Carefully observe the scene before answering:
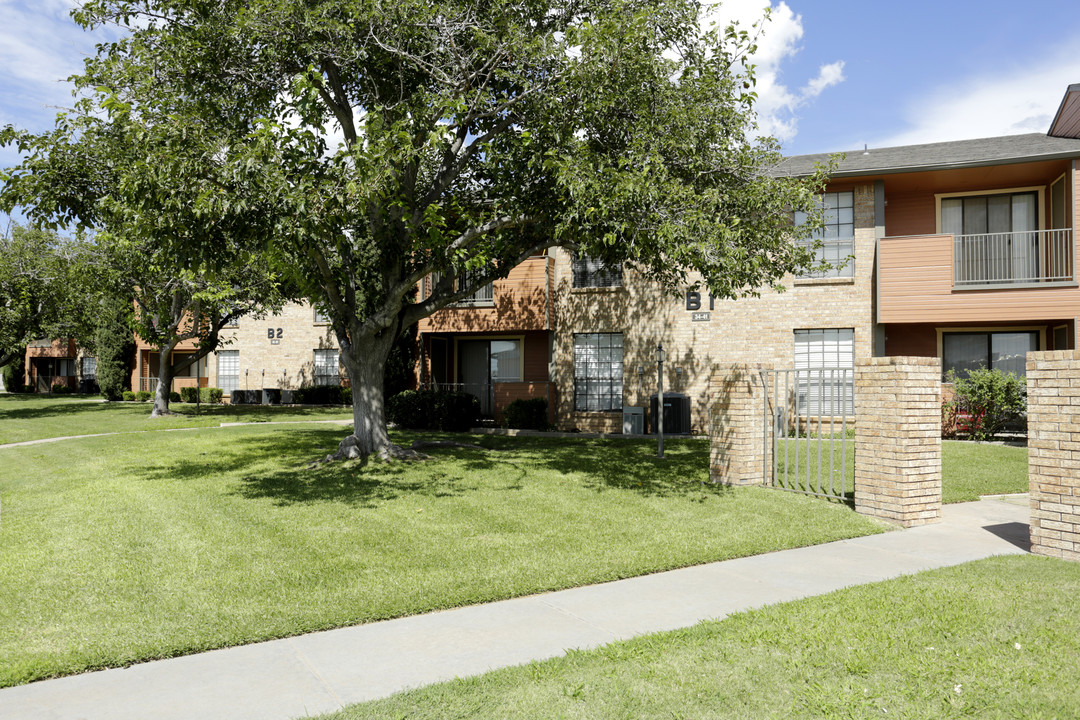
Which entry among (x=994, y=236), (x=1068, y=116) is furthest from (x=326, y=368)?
(x=1068, y=116)

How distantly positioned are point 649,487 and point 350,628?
6405 mm

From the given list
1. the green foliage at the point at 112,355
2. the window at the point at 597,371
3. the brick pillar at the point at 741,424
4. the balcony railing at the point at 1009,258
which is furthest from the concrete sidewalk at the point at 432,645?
the green foliage at the point at 112,355

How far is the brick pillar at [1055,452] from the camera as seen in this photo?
640cm

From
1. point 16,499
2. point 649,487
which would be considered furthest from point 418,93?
point 16,499

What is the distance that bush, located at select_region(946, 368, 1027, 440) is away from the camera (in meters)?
15.9

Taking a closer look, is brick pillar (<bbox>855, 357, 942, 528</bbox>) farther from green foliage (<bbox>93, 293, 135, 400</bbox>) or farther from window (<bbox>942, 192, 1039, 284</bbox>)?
green foliage (<bbox>93, 293, 135, 400</bbox>)

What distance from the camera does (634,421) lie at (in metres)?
19.7

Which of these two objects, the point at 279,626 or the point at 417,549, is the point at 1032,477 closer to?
the point at 417,549

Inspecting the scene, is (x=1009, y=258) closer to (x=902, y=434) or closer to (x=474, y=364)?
(x=902, y=434)

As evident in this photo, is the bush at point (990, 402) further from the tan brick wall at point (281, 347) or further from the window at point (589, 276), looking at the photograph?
the tan brick wall at point (281, 347)

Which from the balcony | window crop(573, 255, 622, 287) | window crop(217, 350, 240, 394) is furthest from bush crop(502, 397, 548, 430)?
window crop(217, 350, 240, 394)

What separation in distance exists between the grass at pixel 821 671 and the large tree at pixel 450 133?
17.6 ft

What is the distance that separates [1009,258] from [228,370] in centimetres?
3184

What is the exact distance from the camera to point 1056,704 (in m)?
3.58
